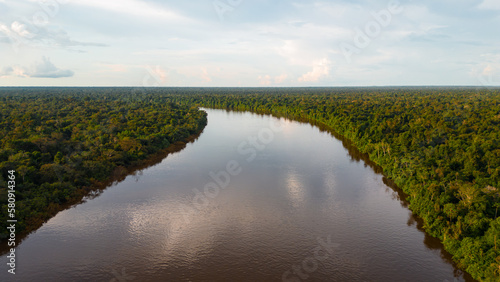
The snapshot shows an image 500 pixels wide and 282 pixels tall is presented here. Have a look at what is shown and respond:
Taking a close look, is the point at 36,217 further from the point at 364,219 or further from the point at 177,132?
the point at 177,132

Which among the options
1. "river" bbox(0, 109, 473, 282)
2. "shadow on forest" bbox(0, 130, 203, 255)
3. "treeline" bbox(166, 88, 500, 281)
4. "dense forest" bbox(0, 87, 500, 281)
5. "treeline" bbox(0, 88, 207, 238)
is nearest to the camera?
"treeline" bbox(166, 88, 500, 281)

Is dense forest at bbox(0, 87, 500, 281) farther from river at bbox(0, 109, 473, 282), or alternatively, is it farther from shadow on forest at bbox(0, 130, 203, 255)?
river at bbox(0, 109, 473, 282)

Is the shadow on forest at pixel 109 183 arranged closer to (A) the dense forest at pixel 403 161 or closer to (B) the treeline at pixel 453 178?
(A) the dense forest at pixel 403 161

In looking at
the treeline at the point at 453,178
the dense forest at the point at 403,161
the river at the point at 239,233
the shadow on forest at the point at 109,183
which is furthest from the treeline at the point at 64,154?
the treeline at the point at 453,178

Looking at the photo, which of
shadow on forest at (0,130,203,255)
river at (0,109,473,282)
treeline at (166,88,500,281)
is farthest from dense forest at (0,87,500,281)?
river at (0,109,473,282)

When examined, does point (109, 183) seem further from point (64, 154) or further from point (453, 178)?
point (453, 178)

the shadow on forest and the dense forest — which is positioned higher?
the dense forest

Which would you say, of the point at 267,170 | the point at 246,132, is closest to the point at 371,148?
the point at 267,170

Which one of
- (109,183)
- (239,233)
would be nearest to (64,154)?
(109,183)
